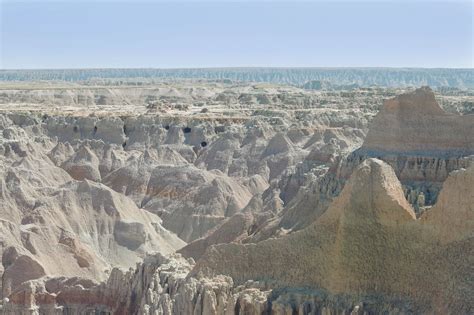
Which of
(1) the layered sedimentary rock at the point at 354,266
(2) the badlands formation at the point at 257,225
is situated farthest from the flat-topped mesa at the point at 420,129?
(1) the layered sedimentary rock at the point at 354,266

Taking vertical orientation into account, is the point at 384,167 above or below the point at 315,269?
above

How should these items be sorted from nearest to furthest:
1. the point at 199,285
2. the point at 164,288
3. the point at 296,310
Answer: the point at 296,310
the point at 199,285
the point at 164,288

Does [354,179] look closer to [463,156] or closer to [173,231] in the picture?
[463,156]

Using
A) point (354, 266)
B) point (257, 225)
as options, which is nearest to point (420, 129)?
point (257, 225)

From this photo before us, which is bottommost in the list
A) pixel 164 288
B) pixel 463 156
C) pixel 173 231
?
pixel 173 231

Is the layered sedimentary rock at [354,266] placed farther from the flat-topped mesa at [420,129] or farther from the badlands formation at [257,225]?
the flat-topped mesa at [420,129]

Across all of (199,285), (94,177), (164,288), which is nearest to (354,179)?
(199,285)

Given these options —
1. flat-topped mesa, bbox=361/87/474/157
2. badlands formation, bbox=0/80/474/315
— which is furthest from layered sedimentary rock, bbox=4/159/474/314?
flat-topped mesa, bbox=361/87/474/157
